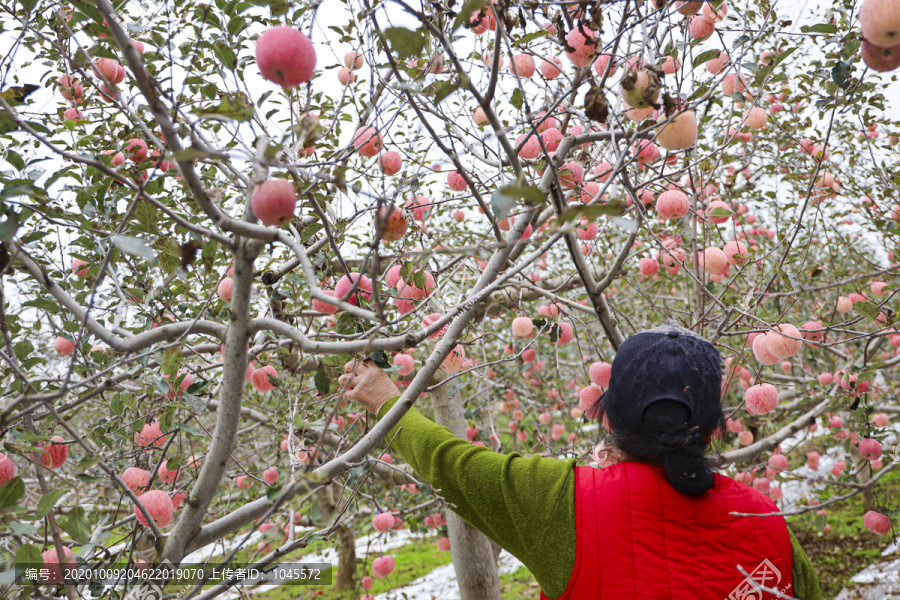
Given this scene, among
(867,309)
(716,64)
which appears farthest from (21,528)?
(716,64)

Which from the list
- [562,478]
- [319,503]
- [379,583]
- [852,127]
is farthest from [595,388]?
[379,583]

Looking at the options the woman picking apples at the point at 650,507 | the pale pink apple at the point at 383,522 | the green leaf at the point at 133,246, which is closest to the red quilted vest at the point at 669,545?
the woman picking apples at the point at 650,507

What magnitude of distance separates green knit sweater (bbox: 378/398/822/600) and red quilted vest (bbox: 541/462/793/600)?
3 cm

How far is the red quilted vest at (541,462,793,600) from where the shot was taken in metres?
1.12

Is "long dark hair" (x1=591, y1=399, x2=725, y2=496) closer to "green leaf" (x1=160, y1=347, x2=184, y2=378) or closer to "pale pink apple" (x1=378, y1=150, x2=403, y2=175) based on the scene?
"green leaf" (x1=160, y1=347, x2=184, y2=378)

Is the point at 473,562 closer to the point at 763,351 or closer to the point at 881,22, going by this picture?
the point at 763,351

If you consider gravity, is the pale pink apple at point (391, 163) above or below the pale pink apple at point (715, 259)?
above

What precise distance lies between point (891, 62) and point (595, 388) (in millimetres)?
1619

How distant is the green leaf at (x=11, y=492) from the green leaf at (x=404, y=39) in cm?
115

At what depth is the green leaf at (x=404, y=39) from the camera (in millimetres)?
961

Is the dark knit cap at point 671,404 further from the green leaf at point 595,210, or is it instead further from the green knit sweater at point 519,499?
the green leaf at point 595,210

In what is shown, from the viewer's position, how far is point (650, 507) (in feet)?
3.89

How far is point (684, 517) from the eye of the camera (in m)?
1.17

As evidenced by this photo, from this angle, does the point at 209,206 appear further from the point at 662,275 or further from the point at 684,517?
the point at 662,275
